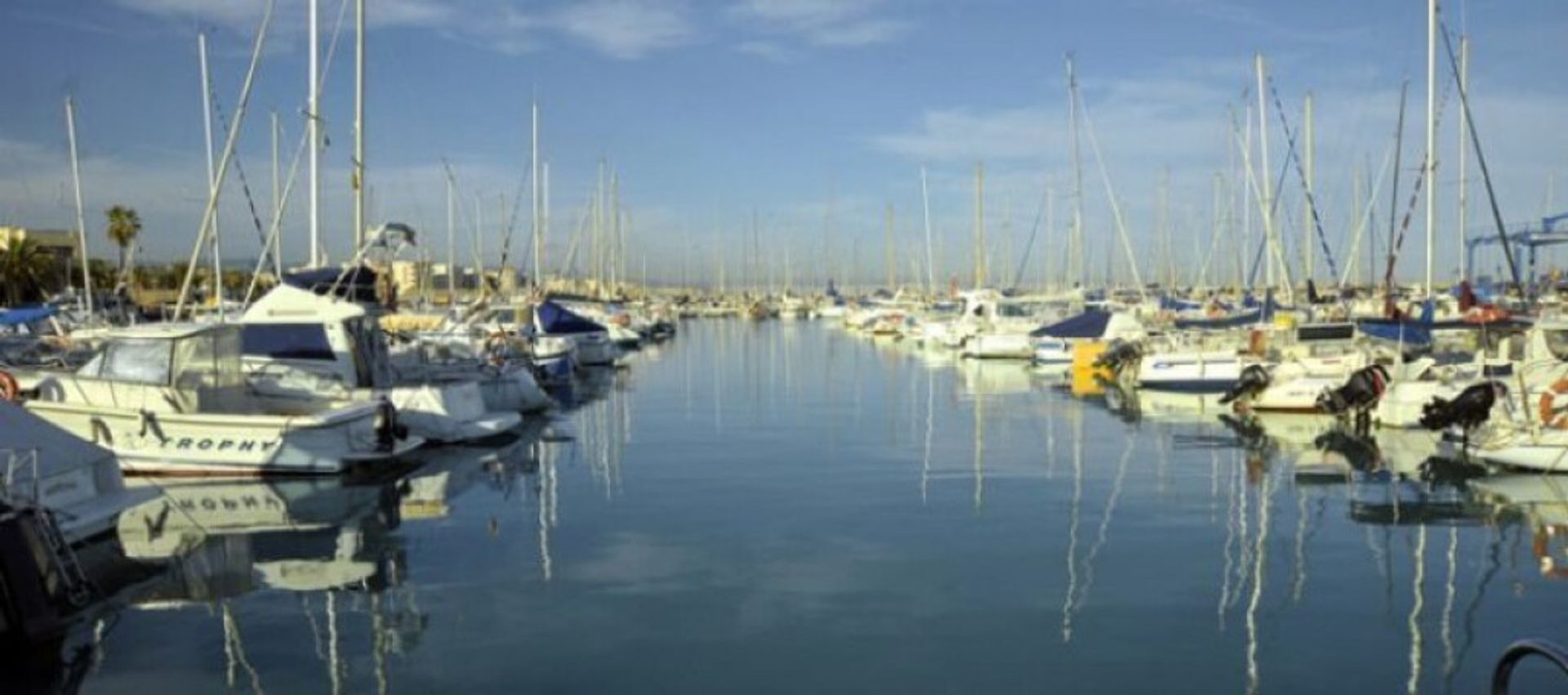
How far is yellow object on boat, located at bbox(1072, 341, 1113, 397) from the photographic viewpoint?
4344cm

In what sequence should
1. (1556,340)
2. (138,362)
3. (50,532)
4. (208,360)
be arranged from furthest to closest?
1. (1556,340)
2. (208,360)
3. (138,362)
4. (50,532)

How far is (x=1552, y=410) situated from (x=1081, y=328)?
85.2 ft

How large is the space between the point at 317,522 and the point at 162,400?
532cm

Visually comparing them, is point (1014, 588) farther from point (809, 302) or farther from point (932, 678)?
point (809, 302)

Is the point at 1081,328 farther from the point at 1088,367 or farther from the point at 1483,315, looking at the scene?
the point at 1483,315

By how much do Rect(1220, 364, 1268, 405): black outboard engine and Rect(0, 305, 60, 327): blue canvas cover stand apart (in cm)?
3995

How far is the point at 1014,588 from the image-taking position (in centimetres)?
1331

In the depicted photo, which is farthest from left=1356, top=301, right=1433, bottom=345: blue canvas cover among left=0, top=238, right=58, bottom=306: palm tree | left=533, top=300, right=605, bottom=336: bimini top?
left=0, top=238, right=58, bottom=306: palm tree

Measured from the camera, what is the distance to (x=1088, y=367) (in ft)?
146

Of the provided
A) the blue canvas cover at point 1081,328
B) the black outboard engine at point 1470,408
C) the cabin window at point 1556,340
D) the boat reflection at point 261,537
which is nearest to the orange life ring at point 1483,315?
the cabin window at point 1556,340

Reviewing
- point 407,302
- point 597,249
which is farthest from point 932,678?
point 597,249

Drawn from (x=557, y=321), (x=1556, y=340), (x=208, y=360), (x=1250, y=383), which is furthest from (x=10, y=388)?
(x=557, y=321)

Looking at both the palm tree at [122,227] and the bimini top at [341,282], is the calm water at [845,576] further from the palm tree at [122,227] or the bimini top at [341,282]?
the palm tree at [122,227]

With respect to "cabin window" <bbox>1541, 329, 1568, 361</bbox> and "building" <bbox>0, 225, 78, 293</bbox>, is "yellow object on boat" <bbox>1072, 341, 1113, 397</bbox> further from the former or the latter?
"building" <bbox>0, 225, 78, 293</bbox>
